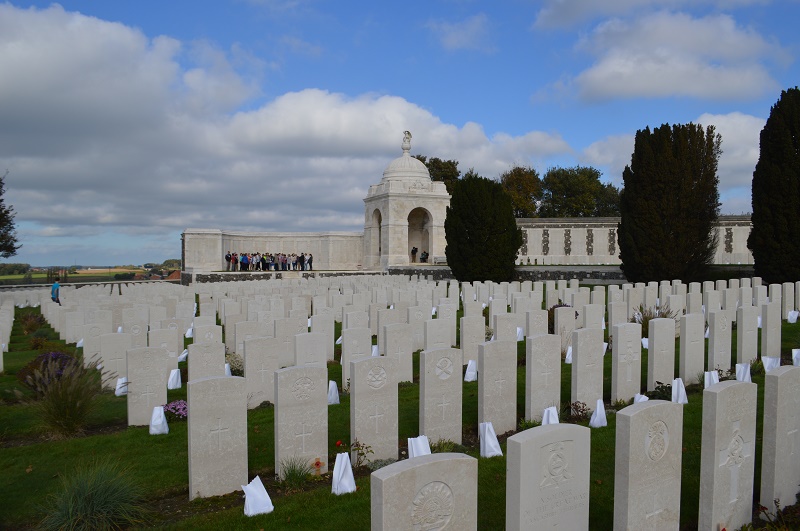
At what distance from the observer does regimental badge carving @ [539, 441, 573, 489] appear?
3.70 m

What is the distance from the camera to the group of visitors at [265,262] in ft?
134

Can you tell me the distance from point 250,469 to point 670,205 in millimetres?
20615

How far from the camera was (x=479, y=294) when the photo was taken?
1778 centimetres

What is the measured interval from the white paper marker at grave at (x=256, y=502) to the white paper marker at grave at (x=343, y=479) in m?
0.58

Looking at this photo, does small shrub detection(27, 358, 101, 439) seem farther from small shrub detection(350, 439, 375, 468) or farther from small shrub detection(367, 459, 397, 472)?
small shrub detection(367, 459, 397, 472)

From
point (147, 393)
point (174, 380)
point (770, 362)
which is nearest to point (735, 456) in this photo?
point (770, 362)

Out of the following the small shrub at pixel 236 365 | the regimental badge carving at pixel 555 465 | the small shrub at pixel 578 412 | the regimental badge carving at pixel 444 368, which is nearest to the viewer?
the regimental badge carving at pixel 555 465

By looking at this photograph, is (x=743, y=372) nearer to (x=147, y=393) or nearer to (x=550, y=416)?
(x=550, y=416)

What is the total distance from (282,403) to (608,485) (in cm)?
304

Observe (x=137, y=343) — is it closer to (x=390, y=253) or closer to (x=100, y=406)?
(x=100, y=406)

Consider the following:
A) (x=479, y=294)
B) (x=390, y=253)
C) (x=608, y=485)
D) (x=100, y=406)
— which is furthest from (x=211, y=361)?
(x=390, y=253)

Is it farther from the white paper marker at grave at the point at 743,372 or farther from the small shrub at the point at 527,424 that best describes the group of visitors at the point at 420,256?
the small shrub at the point at 527,424

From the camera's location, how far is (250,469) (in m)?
6.14

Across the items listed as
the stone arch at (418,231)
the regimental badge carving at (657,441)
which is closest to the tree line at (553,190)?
→ the stone arch at (418,231)
